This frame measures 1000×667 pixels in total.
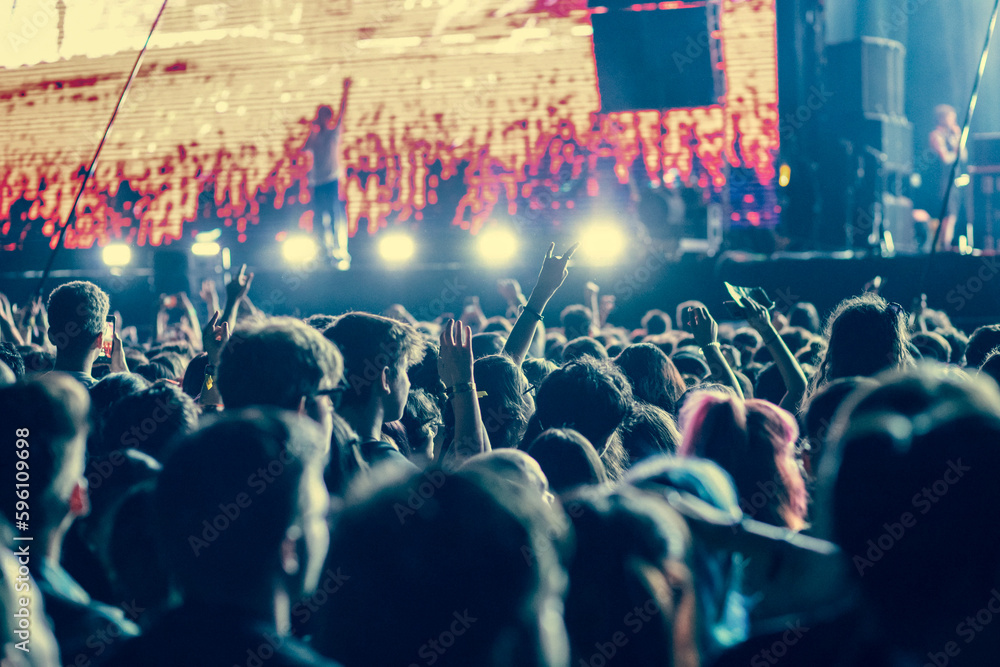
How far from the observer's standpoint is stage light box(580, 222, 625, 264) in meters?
10.4

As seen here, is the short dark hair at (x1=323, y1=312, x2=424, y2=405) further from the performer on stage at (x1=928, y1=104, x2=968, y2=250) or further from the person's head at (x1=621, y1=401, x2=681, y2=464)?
the performer on stage at (x1=928, y1=104, x2=968, y2=250)

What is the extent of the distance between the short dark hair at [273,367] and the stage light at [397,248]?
1042cm

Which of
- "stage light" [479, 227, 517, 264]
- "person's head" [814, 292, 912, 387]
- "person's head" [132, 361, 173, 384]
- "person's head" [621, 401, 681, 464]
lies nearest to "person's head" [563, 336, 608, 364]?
"person's head" [621, 401, 681, 464]

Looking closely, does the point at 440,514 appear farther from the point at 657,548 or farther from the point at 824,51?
the point at 824,51

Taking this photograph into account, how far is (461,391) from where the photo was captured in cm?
271

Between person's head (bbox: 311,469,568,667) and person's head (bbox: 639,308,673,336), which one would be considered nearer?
person's head (bbox: 311,469,568,667)

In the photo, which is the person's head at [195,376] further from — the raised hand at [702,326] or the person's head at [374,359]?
the raised hand at [702,326]

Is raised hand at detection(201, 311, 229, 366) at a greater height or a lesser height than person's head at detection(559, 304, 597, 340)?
greater

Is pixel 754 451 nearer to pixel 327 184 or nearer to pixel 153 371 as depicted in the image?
pixel 153 371

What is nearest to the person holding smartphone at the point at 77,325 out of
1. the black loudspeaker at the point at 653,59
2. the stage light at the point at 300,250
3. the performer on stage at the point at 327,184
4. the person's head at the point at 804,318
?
the person's head at the point at 804,318

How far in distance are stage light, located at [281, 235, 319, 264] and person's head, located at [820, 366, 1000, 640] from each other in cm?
1141

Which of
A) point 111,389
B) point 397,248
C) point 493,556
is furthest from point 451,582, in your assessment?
point 397,248

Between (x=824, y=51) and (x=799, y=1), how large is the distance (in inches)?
40.5

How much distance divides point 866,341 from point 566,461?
1299 mm
